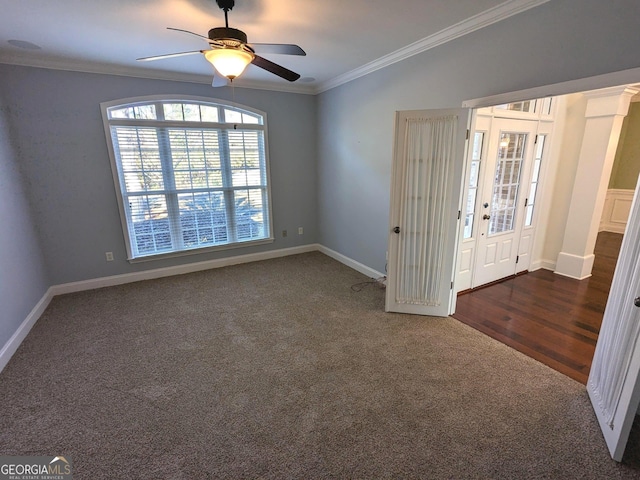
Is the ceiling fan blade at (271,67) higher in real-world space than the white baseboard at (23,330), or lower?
higher

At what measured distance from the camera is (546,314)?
3154 millimetres

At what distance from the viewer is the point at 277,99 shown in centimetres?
455

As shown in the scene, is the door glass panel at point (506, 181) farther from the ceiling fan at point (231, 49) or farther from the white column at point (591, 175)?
the ceiling fan at point (231, 49)

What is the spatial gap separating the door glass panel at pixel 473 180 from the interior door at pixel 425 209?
46 cm

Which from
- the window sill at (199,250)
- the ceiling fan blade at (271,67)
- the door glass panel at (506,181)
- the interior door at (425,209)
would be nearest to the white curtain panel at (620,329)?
the interior door at (425,209)

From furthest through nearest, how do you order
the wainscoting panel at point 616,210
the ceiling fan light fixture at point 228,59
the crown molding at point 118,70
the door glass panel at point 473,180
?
the wainscoting panel at point 616,210, the door glass panel at point 473,180, the crown molding at point 118,70, the ceiling fan light fixture at point 228,59

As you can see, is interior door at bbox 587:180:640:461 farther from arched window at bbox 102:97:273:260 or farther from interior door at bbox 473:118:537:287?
arched window at bbox 102:97:273:260

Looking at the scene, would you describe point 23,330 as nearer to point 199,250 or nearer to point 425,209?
point 199,250

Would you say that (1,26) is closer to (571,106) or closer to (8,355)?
(8,355)

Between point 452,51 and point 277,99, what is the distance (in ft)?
8.74

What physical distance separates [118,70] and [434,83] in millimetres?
3571

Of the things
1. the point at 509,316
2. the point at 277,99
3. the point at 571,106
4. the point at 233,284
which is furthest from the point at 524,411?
the point at 277,99

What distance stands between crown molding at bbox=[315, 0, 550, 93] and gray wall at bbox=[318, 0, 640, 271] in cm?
5

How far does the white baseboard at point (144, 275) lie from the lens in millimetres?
2703
